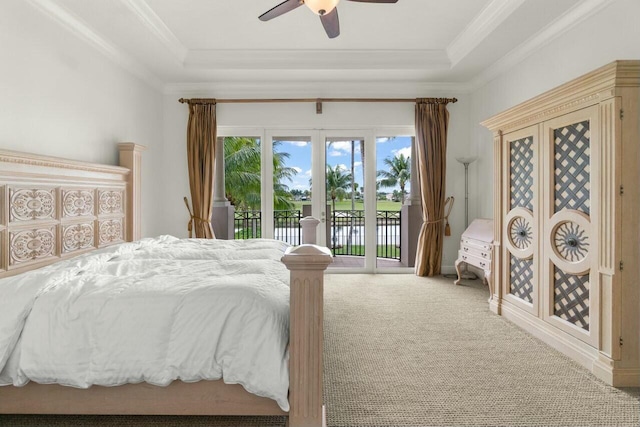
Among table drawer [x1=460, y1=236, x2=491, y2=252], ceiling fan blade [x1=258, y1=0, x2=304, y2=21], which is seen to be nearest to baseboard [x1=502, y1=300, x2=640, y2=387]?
table drawer [x1=460, y1=236, x2=491, y2=252]

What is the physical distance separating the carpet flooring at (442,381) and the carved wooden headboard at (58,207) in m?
1.11

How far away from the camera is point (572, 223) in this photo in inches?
98.6

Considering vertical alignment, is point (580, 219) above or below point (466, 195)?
below

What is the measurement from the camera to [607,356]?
2207mm

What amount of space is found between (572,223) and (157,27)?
3970 mm

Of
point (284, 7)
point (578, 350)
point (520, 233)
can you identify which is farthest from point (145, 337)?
point (520, 233)

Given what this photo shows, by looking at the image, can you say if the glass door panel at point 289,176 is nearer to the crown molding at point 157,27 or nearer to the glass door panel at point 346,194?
the glass door panel at point 346,194

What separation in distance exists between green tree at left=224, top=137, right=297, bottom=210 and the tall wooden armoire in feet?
9.50

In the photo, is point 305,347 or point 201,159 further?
point 201,159

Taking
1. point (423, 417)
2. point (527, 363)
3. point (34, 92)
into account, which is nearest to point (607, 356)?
point (527, 363)

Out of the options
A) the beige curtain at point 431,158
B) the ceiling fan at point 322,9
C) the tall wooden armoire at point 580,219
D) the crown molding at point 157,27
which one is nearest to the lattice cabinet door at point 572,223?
the tall wooden armoire at point 580,219

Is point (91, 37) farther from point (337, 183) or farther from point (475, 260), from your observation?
point (475, 260)

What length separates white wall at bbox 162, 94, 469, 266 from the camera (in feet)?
16.7

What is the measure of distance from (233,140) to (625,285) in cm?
467
